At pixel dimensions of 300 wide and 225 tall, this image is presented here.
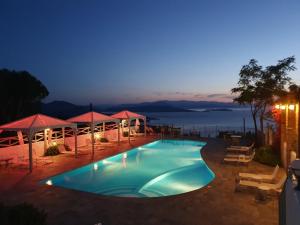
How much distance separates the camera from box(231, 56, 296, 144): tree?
15852mm

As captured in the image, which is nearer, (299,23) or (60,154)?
(60,154)

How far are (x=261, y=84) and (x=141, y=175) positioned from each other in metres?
9.45

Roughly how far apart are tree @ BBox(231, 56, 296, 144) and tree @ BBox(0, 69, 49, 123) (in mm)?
19156

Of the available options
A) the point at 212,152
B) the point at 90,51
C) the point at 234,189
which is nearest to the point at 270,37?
the point at 212,152

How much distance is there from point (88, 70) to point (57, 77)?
8.14 m

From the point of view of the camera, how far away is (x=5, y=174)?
998 cm

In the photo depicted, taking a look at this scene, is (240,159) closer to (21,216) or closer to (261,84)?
(261,84)

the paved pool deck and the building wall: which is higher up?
the building wall

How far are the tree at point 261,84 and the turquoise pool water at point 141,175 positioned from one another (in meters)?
4.53

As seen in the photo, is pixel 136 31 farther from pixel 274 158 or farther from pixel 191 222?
pixel 191 222

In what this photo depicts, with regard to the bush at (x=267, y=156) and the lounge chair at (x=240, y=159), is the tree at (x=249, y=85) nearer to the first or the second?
the bush at (x=267, y=156)

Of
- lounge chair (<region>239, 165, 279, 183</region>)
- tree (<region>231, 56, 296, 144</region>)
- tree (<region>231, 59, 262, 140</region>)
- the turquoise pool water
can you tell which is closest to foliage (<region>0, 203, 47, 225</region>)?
the turquoise pool water

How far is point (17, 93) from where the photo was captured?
25469 millimetres

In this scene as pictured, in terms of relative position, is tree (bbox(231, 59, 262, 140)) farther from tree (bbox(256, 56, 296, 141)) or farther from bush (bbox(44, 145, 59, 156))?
bush (bbox(44, 145, 59, 156))
